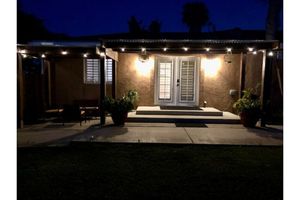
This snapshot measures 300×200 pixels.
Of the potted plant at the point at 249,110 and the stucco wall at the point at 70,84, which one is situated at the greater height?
the stucco wall at the point at 70,84

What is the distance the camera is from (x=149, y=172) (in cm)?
434

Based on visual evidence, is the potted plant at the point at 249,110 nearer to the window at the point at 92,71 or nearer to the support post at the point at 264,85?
the support post at the point at 264,85

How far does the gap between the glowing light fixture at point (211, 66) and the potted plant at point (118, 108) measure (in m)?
4.06

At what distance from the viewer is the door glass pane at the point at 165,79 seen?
10734mm

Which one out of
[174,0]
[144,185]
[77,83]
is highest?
[174,0]

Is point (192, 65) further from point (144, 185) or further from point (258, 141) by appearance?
point (144, 185)

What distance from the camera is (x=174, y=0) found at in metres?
22.0

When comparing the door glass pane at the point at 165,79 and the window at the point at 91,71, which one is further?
the window at the point at 91,71

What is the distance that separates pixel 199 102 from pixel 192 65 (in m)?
1.63

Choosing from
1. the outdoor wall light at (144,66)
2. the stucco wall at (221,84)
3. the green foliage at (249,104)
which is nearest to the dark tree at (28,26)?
the outdoor wall light at (144,66)

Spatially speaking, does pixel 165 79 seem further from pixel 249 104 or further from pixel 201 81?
pixel 249 104

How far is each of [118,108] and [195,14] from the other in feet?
51.0
